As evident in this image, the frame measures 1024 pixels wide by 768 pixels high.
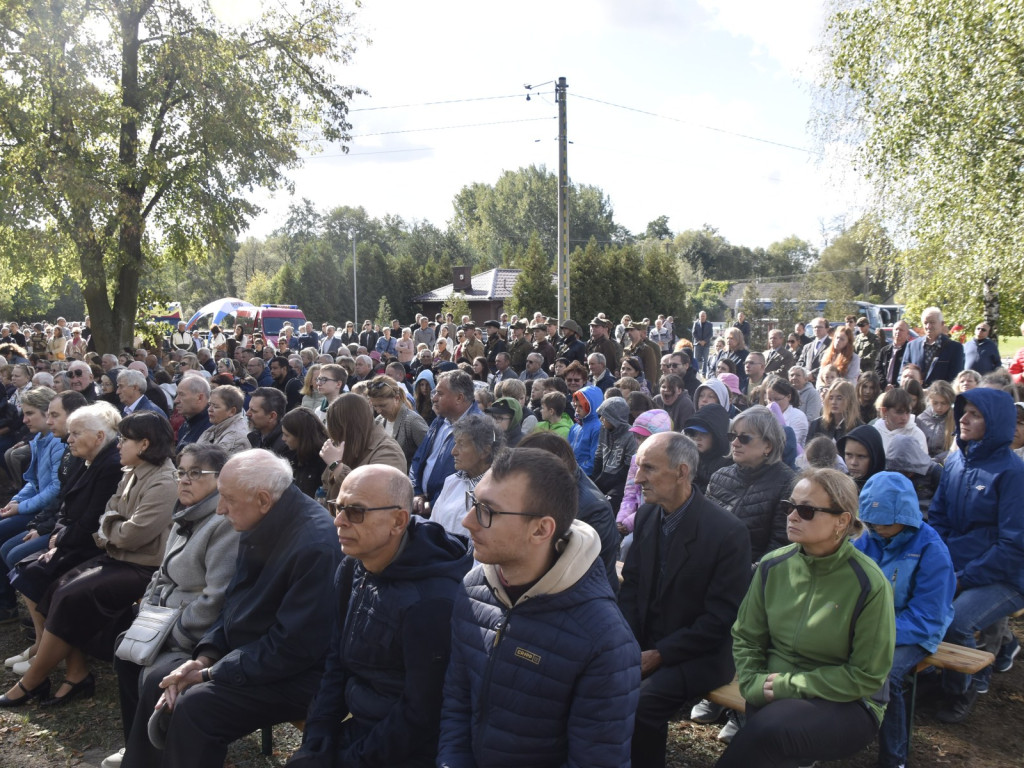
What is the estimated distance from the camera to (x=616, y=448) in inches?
238

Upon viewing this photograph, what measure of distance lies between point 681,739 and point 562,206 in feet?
50.0

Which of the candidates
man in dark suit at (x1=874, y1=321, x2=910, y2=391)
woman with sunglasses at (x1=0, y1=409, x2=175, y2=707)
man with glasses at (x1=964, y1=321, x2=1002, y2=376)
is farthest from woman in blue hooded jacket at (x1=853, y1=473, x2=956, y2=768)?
man with glasses at (x1=964, y1=321, x2=1002, y2=376)

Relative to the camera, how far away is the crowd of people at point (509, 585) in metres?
2.44

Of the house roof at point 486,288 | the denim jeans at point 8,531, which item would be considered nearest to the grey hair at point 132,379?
the denim jeans at point 8,531

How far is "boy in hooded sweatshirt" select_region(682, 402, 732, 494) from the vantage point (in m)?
5.23

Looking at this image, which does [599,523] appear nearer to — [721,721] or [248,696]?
[721,721]

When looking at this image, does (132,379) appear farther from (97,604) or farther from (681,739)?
(681,739)

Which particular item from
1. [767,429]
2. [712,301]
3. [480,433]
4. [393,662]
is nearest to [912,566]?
[767,429]

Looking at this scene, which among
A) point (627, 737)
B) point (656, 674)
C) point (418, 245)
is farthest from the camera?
point (418, 245)

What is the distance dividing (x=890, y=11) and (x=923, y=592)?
12783 mm

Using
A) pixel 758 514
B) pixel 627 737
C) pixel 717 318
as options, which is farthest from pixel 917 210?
pixel 717 318

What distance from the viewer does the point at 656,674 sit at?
3.46 metres

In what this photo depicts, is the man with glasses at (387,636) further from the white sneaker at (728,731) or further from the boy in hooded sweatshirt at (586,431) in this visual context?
the boy in hooded sweatshirt at (586,431)

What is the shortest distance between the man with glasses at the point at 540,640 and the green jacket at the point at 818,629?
1043 millimetres
